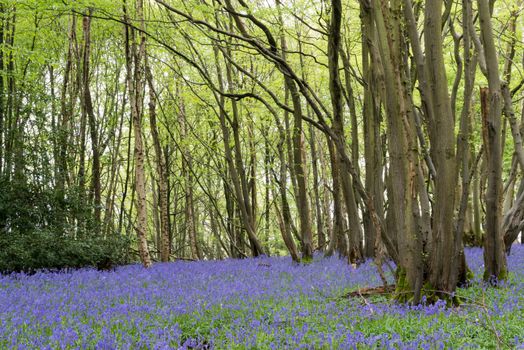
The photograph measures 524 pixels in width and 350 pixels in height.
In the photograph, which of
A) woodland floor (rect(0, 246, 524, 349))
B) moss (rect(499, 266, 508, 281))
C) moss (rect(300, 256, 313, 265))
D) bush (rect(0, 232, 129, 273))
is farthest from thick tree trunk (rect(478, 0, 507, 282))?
bush (rect(0, 232, 129, 273))

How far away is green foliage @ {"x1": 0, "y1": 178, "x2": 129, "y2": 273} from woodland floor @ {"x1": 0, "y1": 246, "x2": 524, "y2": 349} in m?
3.85

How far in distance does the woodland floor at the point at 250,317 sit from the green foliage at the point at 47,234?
385 cm

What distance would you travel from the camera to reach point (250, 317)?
5613 millimetres

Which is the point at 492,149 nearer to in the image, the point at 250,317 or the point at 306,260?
the point at 250,317

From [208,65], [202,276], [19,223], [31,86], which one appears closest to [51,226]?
[19,223]

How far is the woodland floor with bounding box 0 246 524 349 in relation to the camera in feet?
14.5

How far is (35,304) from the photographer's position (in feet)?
22.1

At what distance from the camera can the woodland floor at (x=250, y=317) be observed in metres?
4.43

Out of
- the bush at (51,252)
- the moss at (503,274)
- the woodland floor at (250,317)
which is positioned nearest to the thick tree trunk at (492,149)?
the moss at (503,274)

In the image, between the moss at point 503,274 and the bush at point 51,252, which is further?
the bush at point 51,252

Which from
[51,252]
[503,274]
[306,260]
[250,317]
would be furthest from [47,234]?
[503,274]

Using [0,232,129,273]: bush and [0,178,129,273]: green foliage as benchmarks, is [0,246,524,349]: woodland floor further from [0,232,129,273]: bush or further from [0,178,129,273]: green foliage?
[0,178,129,273]: green foliage

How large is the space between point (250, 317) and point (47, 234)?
363 inches

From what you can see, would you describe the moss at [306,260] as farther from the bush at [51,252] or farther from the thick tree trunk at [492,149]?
the thick tree trunk at [492,149]
